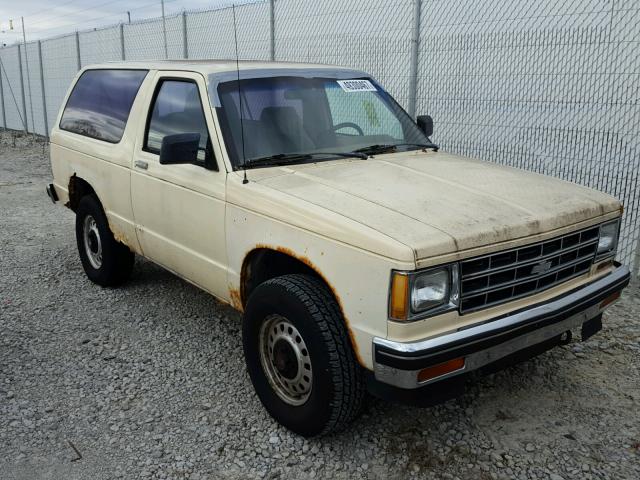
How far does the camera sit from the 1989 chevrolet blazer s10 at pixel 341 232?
271cm

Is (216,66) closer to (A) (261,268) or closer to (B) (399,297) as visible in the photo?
(A) (261,268)

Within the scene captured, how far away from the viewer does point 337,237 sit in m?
2.84

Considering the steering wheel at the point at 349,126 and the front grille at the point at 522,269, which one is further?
the steering wheel at the point at 349,126

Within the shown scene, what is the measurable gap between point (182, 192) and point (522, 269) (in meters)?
2.20

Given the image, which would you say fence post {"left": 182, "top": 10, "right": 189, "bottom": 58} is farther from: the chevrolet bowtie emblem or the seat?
the chevrolet bowtie emblem

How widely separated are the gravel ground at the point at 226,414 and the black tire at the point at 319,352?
0.20 metres

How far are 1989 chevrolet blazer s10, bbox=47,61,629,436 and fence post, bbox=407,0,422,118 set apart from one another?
3051 millimetres

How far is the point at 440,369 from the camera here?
8.94 ft

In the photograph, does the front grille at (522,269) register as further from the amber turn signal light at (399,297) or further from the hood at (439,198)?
the amber turn signal light at (399,297)

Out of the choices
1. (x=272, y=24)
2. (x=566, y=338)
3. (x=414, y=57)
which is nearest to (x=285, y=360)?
(x=566, y=338)

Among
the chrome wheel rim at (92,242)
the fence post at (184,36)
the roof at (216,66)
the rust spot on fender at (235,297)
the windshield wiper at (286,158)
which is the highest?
the fence post at (184,36)

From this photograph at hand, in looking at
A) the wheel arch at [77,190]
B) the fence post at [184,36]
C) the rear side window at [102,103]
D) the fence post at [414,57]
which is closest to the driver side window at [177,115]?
the rear side window at [102,103]

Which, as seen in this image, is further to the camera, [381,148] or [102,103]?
[102,103]

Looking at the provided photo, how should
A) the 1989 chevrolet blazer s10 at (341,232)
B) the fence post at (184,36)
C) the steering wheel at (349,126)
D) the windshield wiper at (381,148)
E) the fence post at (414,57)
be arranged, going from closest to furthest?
the 1989 chevrolet blazer s10 at (341,232) < the windshield wiper at (381,148) < the steering wheel at (349,126) < the fence post at (414,57) < the fence post at (184,36)
